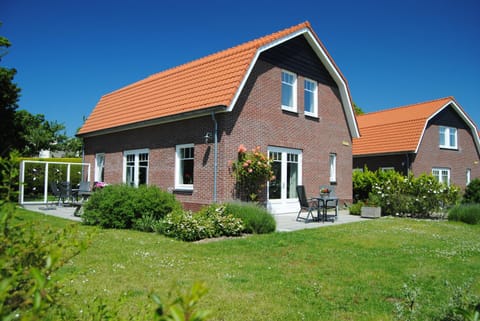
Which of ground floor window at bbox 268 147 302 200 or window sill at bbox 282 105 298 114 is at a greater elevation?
window sill at bbox 282 105 298 114

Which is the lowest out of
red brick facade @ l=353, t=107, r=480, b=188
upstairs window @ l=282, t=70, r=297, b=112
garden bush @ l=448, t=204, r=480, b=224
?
garden bush @ l=448, t=204, r=480, b=224

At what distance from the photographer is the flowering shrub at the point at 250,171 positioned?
1244 cm

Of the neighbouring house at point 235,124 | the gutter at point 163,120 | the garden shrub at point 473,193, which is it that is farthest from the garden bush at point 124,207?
the garden shrub at point 473,193

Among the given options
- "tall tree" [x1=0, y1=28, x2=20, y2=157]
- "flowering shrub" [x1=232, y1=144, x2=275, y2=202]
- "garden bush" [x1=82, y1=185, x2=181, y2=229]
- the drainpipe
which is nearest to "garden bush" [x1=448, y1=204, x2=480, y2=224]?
"flowering shrub" [x1=232, y1=144, x2=275, y2=202]

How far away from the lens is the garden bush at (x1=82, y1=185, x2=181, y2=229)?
10.7 meters

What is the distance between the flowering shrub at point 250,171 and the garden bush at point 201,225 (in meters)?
2.43

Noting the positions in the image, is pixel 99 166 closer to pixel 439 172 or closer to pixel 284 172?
pixel 284 172

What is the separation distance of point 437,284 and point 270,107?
32.3 ft

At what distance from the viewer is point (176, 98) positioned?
14.8 m

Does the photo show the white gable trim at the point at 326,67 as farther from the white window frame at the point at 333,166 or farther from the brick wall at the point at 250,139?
the white window frame at the point at 333,166

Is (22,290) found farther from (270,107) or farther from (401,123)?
(401,123)

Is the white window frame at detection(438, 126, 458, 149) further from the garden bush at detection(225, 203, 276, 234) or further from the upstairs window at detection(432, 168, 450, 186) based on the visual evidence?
the garden bush at detection(225, 203, 276, 234)

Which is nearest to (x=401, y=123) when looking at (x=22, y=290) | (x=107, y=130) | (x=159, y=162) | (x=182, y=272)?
(x=159, y=162)

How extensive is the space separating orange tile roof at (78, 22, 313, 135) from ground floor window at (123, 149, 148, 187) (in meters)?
1.42
